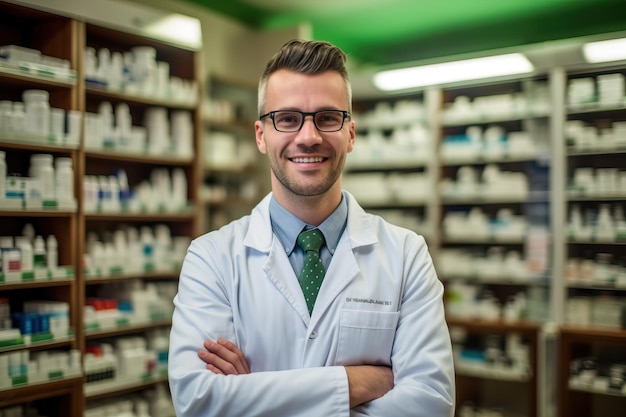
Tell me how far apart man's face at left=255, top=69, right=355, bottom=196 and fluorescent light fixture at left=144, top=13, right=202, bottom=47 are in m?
2.40

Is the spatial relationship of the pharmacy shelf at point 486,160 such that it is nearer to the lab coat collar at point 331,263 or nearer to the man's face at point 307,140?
the lab coat collar at point 331,263

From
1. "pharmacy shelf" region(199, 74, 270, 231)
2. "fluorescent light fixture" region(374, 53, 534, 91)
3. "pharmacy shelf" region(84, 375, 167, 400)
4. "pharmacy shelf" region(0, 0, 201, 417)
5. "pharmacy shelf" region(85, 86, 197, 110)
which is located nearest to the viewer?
"pharmacy shelf" region(0, 0, 201, 417)

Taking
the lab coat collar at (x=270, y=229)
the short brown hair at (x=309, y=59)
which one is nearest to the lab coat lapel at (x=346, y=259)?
the lab coat collar at (x=270, y=229)

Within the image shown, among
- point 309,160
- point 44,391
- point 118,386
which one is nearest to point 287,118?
point 309,160

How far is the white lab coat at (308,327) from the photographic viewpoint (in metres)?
1.66

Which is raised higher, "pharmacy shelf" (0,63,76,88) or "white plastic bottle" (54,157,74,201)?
"pharmacy shelf" (0,63,76,88)

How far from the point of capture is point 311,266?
1.88m

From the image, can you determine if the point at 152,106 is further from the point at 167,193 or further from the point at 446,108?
the point at 446,108

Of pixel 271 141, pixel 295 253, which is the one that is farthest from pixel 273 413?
pixel 271 141

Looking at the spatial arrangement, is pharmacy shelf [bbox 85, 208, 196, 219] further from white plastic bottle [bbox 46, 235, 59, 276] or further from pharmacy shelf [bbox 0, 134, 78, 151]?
pharmacy shelf [bbox 0, 134, 78, 151]

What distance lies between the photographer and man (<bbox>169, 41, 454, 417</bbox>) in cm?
168

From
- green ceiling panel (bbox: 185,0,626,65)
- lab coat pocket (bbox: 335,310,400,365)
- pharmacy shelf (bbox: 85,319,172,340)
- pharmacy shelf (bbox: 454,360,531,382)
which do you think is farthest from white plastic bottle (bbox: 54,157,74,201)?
pharmacy shelf (bbox: 454,360,531,382)

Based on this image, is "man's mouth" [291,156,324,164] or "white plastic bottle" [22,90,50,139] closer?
"man's mouth" [291,156,324,164]

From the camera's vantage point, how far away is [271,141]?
1.82 m
